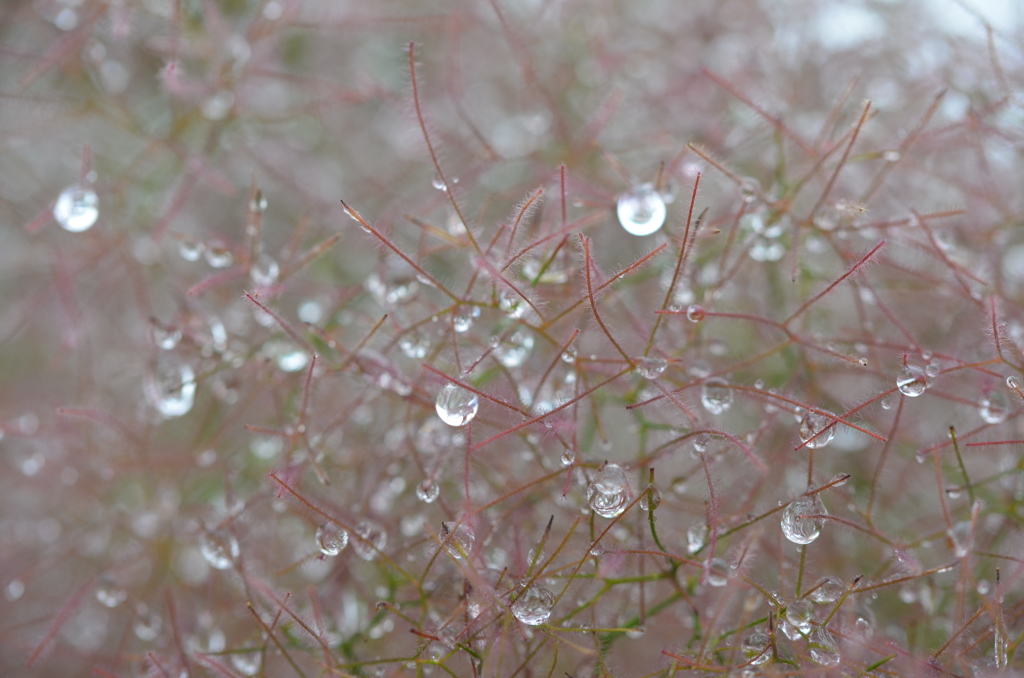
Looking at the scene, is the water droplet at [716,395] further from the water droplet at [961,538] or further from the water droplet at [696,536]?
the water droplet at [961,538]

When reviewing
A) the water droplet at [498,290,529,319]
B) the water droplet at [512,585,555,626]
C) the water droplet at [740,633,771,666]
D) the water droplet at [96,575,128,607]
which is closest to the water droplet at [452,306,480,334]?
the water droplet at [498,290,529,319]

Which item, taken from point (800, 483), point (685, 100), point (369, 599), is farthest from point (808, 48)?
point (369, 599)

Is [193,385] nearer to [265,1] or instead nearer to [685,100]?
[265,1]

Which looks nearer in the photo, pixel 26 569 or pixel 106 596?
pixel 106 596

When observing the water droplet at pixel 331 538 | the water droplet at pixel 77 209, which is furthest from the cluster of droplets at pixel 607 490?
the water droplet at pixel 77 209

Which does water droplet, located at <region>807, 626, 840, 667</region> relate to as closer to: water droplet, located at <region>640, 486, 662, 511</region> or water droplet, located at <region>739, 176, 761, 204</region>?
water droplet, located at <region>640, 486, 662, 511</region>

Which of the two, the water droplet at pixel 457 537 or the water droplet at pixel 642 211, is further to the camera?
the water droplet at pixel 642 211

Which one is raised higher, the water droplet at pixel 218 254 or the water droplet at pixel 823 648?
the water droplet at pixel 218 254
